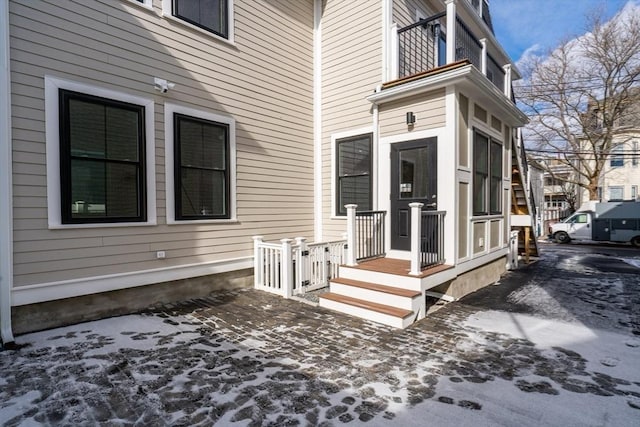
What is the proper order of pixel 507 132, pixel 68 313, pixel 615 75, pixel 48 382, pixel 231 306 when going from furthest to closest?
pixel 615 75 < pixel 507 132 < pixel 231 306 < pixel 68 313 < pixel 48 382

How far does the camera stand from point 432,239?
504cm

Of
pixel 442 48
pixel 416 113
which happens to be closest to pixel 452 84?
pixel 416 113

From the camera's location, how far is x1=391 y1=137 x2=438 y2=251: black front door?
16.9 feet

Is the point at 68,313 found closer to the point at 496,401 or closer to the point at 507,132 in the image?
the point at 496,401

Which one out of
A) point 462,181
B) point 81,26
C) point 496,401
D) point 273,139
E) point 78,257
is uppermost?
point 81,26

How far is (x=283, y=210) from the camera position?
21.4ft

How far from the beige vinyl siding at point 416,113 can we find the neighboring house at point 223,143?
24 millimetres

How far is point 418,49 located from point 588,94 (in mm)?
16496

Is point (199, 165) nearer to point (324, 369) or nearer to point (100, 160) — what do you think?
point (100, 160)

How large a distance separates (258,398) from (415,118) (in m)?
4.55

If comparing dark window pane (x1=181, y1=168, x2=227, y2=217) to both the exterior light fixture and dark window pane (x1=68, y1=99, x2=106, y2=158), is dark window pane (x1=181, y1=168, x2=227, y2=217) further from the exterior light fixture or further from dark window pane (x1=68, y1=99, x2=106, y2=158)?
the exterior light fixture

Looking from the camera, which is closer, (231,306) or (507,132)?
(231,306)

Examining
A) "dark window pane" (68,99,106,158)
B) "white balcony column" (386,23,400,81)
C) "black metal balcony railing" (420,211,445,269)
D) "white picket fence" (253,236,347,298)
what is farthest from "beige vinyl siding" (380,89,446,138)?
"dark window pane" (68,99,106,158)

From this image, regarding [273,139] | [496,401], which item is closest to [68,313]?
[273,139]
